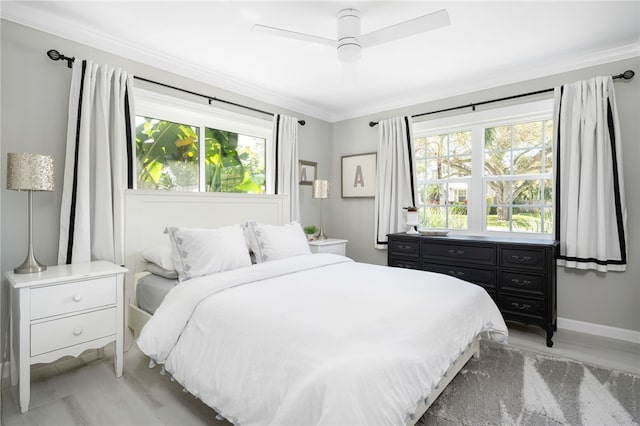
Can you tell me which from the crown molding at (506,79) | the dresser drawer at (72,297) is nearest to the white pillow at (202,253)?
the dresser drawer at (72,297)

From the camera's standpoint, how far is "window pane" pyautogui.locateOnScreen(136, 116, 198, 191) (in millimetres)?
3158

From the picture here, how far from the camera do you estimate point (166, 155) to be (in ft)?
10.9

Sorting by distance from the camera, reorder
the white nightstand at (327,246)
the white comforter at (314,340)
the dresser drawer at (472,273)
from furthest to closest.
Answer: the white nightstand at (327,246), the dresser drawer at (472,273), the white comforter at (314,340)

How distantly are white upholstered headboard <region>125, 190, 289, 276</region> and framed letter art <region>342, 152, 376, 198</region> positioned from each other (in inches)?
50.6

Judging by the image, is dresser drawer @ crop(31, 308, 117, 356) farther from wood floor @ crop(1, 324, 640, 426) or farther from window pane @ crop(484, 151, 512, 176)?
window pane @ crop(484, 151, 512, 176)

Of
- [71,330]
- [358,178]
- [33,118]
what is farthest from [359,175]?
[71,330]

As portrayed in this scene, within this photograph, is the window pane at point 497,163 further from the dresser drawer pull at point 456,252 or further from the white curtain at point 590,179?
the dresser drawer pull at point 456,252

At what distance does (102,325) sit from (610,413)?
2.99m

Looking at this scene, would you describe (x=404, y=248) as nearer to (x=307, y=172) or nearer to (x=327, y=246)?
(x=327, y=246)

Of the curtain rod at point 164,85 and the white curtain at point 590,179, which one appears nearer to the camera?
the curtain rod at point 164,85

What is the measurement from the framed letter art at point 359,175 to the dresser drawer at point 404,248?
3.08 feet

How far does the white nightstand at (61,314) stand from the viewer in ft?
6.11

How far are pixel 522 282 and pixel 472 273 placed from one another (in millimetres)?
409

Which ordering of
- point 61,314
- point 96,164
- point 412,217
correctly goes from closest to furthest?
1. point 61,314
2. point 96,164
3. point 412,217
